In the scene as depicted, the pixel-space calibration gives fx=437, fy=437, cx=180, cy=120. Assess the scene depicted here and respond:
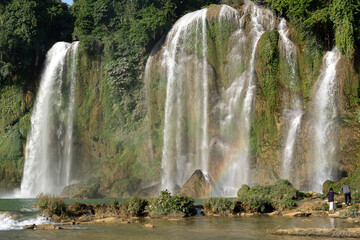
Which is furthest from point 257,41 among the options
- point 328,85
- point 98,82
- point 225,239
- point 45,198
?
point 225,239

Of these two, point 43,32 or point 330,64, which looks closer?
point 330,64

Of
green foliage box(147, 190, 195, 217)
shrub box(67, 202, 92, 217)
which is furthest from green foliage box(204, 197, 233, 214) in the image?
shrub box(67, 202, 92, 217)

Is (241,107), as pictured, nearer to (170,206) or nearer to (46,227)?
(170,206)

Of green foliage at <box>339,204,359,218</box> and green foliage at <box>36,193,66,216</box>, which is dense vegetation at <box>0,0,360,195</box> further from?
green foliage at <box>36,193,66,216</box>

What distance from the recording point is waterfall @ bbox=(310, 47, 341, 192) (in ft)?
104

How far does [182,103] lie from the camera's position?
42.1m

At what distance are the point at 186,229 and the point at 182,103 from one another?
1092 inches

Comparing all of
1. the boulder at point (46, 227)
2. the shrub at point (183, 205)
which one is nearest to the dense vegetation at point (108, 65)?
the shrub at point (183, 205)

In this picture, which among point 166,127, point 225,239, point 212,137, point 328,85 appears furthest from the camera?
point 166,127

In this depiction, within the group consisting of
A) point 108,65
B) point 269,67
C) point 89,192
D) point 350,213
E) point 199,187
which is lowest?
point 350,213

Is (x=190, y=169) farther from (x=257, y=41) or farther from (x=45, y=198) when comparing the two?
(x=45, y=198)

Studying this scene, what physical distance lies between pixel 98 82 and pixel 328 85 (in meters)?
25.5

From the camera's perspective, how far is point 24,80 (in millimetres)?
51469

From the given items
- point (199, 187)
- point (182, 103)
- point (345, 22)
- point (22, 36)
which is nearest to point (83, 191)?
point (199, 187)
